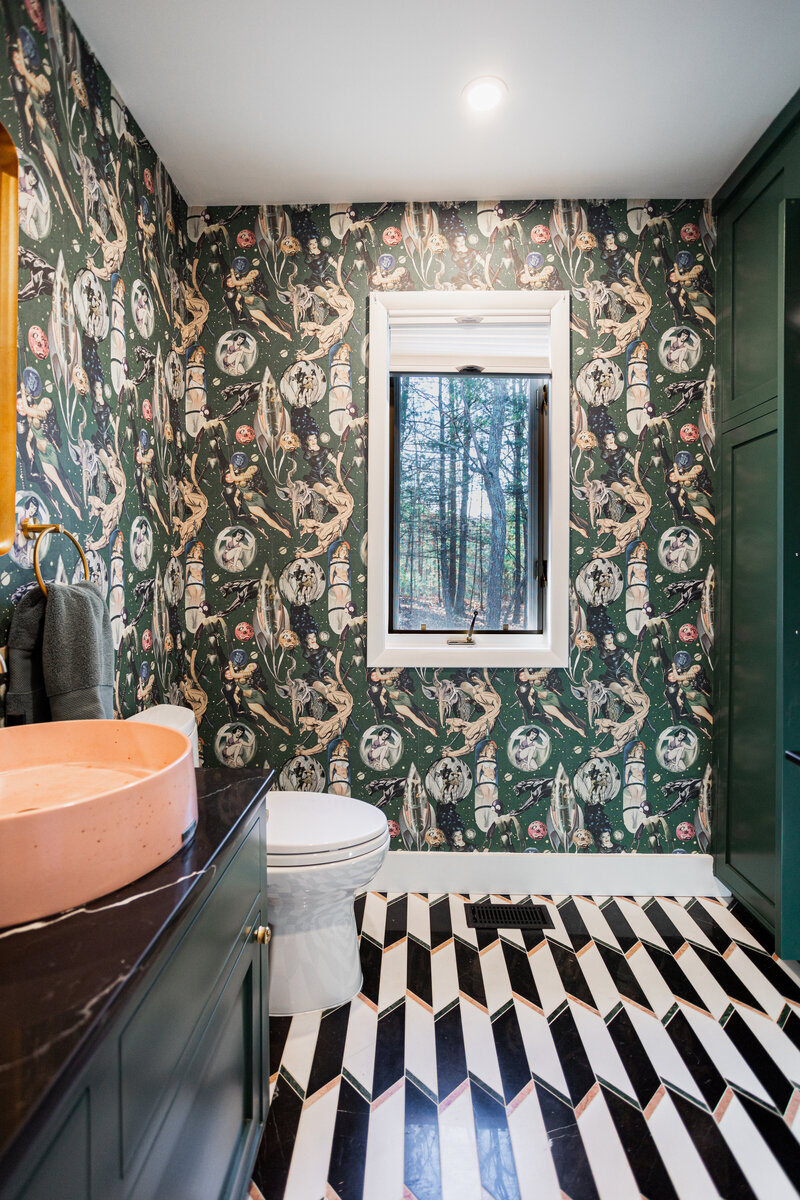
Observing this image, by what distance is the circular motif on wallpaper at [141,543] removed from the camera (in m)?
2.08

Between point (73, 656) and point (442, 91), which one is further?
point (442, 91)

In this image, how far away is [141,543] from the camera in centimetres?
214

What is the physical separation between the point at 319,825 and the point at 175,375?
5.50 feet

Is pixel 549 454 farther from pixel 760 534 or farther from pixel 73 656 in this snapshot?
pixel 73 656

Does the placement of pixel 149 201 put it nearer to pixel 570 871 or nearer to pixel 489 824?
pixel 489 824

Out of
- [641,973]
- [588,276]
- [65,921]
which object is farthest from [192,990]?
[588,276]

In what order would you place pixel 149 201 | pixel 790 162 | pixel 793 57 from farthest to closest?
1. pixel 149 201
2. pixel 790 162
3. pixel 793 57

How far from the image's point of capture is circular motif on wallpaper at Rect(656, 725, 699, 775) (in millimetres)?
2461

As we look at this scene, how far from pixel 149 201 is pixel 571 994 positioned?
2720mm

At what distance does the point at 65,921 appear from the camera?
2.46ft

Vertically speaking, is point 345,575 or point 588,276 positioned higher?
point 588,276

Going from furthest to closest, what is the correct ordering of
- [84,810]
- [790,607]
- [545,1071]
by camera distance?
[790,607] → [545,1071] → [84,810]

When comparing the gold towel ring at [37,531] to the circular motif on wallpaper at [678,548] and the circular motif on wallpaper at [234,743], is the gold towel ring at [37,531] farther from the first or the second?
the circular motif on wallpaper at [678,548]

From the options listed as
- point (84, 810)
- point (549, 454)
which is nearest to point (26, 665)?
point (84, 810)
